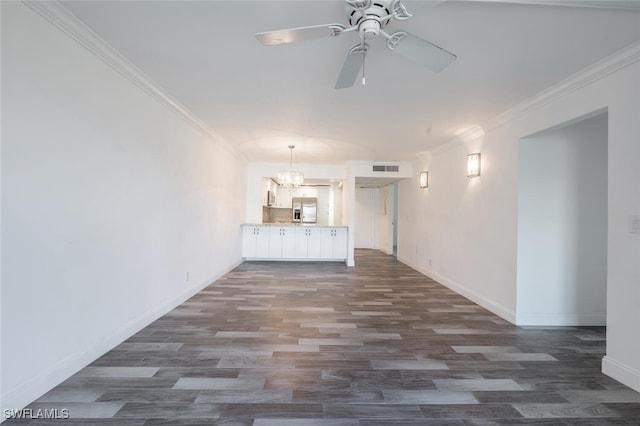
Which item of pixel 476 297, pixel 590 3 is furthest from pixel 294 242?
pixel 590 3

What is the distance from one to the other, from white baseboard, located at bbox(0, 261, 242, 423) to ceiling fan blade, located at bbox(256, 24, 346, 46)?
238 centimetres

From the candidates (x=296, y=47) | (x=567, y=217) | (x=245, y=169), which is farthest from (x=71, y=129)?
(x=245, y=169)

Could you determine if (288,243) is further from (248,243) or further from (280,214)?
(280,214)

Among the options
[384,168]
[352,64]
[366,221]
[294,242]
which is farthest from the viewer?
[366,221]

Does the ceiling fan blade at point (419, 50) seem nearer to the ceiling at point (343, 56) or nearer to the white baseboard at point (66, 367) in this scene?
the ceiling at point (343, 56)

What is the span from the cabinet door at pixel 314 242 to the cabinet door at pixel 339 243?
0.37m

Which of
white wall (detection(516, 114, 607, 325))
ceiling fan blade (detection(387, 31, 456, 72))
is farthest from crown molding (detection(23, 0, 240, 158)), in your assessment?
white wall (detection(516, 114, 607, 325))

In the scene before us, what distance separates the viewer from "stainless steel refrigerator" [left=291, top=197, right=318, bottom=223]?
9.75 metres

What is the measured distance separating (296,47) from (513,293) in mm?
3317

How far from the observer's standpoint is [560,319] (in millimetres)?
3342

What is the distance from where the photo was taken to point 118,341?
103 inches

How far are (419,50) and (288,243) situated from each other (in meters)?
6.01

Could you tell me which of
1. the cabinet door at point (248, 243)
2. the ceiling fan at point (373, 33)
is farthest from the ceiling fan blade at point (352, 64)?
the cabinet door at point (248, 243)

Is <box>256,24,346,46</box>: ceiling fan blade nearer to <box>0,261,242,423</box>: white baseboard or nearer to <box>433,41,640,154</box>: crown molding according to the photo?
<box>433,41,640,154</box>: crown molding
